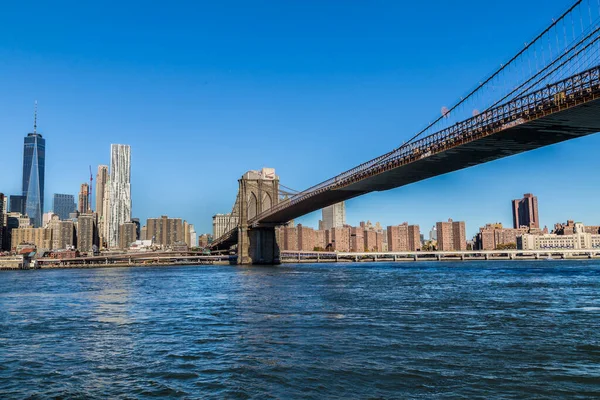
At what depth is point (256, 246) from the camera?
87.2 metres

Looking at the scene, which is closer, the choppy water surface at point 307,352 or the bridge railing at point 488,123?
the choppy water surface at point 307,352

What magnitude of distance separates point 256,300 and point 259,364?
1423 centimetres

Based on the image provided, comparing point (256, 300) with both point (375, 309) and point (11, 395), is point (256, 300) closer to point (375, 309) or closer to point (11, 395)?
point (375, 309)

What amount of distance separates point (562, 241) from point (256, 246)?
135m

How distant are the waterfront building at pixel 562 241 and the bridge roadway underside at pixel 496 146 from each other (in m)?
144

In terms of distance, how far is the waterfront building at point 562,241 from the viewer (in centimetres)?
17900

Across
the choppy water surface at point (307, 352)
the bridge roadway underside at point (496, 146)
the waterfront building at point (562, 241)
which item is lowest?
the choppy water surface at point (307, 352)

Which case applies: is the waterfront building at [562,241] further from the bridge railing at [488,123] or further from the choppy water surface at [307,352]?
the choppy water surface at [307,352]

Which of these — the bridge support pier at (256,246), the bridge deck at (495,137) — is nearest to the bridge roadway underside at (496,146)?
the bridge deck at (495,137)

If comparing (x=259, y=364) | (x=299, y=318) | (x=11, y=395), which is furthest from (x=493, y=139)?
(x=11, y=395)

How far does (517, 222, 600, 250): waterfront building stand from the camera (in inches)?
7047

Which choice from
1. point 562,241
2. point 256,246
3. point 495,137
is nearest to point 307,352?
point 495,137

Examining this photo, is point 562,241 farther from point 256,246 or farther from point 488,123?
point 488,123

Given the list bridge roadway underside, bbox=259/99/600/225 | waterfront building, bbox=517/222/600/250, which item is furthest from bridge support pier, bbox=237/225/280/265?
waterfront building, bbox=517/222/600/250
